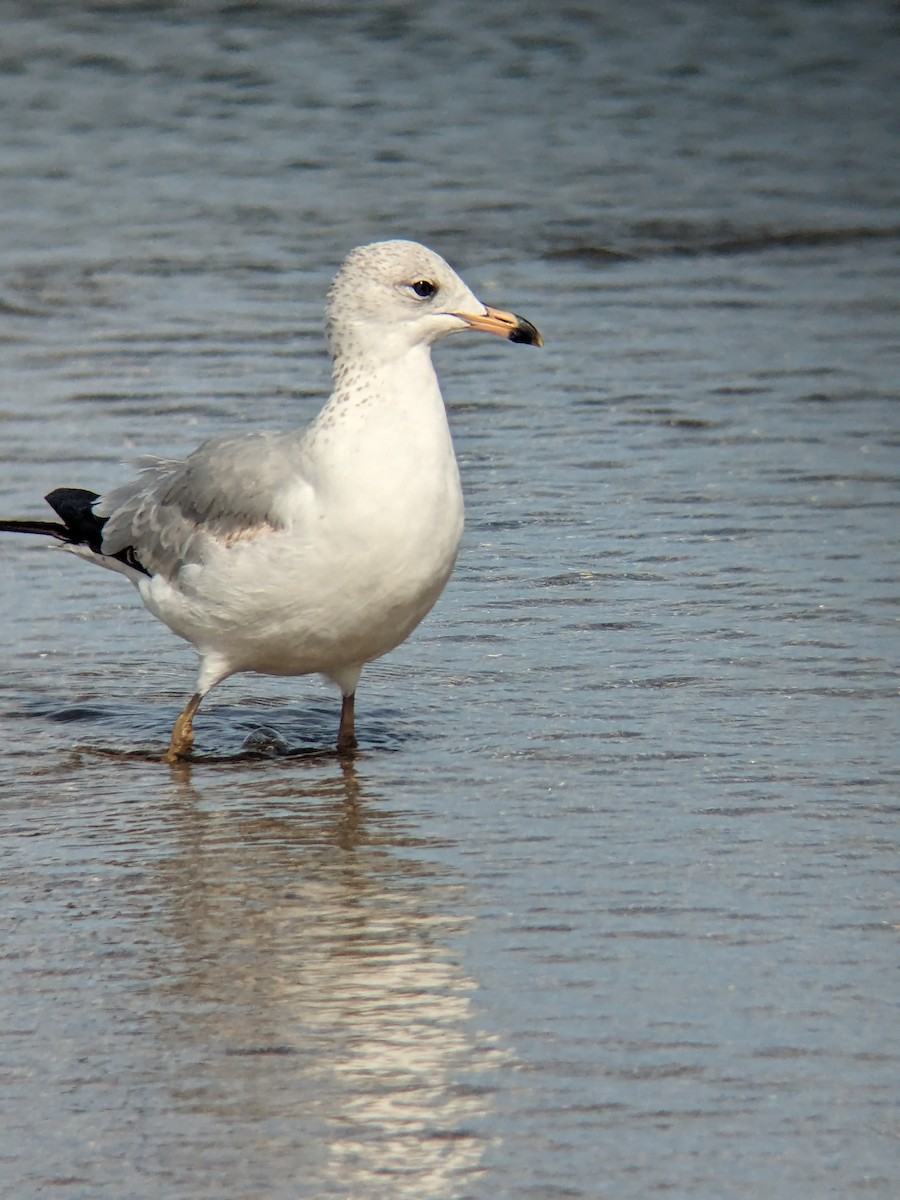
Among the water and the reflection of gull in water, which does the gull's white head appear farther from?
the reflection of gull in water

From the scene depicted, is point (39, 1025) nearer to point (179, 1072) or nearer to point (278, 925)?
point (179, 1072)

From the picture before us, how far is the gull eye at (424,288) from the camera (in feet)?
18.2

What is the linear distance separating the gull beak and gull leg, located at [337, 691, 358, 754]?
3.34 ft

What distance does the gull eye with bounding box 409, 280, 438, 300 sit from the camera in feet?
18.2

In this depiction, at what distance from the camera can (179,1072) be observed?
3.73m

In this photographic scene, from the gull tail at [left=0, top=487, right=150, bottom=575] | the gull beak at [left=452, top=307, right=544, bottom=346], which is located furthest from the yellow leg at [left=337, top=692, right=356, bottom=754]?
the gull beak at [left=452, top=307, right=544, bottom=346]

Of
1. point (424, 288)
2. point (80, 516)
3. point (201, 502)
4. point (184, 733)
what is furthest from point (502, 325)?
point (80, 516)

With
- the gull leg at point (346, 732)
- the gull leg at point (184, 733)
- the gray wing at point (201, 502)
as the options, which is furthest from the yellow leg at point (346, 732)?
the gray wing at point (201, 502)

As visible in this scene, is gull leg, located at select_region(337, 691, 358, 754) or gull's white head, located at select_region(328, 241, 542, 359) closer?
gull's white head, located at select_region(328, 241, 542, 359)

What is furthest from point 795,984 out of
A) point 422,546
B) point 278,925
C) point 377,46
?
point 377,46

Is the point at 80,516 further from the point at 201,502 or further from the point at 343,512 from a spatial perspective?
the point at 343,512

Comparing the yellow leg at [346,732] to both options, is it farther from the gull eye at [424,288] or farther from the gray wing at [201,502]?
the gull eye at [424,288]

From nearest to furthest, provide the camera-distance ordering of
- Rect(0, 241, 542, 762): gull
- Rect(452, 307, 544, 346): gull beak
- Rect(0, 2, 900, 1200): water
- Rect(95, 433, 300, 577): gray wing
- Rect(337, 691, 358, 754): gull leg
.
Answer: Rect(0, 2, 900, 1200): water, Rect(0, 241, 542, 762): gull, Rect(95, 433, 300, 577): gray wing, Rect(452, 307, 544, 346): gull beak, Rect(337, 691, 358, 754): gull leg

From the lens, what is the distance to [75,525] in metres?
6.57
